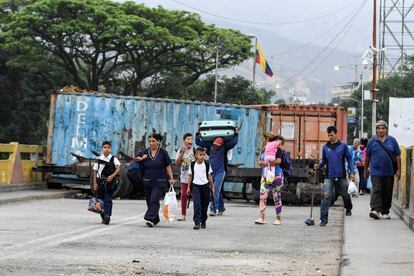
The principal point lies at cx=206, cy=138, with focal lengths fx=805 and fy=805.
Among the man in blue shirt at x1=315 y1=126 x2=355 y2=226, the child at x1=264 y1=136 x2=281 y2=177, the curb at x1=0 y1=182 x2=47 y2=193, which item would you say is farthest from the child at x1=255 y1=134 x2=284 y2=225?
the curb at x1=0 y1=182 x2=47 y2=193

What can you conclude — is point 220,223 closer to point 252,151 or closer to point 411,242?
point 411,242

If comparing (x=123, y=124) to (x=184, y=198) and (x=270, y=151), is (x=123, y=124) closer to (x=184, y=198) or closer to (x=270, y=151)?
(x=184, y=198)

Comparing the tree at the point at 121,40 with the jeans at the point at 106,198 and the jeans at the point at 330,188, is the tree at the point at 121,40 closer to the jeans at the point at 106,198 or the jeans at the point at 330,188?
the jeans at the point at 106,198

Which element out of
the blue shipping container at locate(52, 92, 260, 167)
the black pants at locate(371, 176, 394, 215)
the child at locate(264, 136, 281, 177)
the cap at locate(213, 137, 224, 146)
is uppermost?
the blue shipping container at locate(52, 92, 260, 167)

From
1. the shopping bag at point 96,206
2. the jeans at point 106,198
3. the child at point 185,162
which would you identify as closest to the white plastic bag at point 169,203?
the jeans at point 106,198

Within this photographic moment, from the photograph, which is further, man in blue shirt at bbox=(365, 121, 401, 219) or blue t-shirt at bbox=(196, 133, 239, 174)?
blue t-shirt at bbox=(196, 133, 239, 174)

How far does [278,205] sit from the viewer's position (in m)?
14.2

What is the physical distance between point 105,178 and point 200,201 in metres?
1.71

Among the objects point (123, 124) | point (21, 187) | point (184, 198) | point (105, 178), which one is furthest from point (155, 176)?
point (21, 187)

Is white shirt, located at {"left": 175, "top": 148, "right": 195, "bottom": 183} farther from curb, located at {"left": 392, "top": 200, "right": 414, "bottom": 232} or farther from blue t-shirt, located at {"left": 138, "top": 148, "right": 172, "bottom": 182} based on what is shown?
curb, located at {"left": 392, "top": 200, "right": 414, "bottom": 232}

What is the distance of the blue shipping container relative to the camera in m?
22.9

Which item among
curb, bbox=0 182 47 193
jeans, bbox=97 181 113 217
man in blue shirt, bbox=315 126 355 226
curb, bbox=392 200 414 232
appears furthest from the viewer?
curb, bbox=0 182 47 193

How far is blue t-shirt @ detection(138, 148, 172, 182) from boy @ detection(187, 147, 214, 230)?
0.56 m

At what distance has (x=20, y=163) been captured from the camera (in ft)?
75.8
